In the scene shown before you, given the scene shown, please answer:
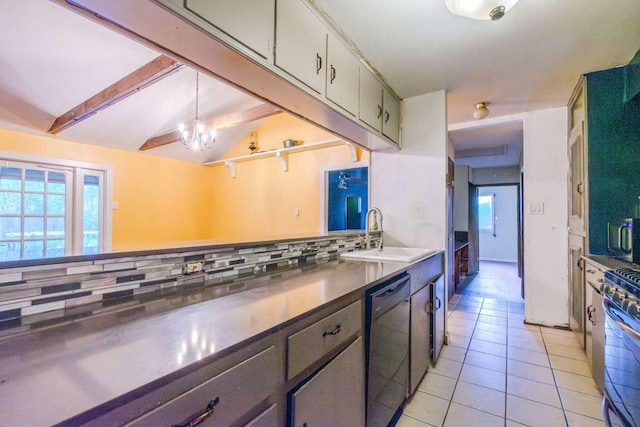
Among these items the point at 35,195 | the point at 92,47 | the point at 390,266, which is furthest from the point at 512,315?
the point at 35,195

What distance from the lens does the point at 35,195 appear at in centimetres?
384

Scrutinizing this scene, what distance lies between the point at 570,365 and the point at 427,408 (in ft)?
4.39

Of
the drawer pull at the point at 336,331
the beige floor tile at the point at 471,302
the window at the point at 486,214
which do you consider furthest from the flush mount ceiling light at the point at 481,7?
the window at the point at 486,214

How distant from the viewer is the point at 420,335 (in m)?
1.87

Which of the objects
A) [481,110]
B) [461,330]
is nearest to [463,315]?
[461,330]

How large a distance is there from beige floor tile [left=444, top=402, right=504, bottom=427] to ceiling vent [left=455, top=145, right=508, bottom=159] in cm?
384

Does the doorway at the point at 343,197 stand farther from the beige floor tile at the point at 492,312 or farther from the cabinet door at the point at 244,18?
the cabinet door at the point at 244,18

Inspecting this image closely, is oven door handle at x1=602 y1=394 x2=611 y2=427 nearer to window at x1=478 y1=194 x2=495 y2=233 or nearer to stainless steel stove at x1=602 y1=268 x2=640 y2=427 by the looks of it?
A: stainless steel stove at x1=602 y1=268 x2=640 y2=427

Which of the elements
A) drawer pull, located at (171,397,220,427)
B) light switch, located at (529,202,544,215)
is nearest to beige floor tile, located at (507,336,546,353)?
light switch, located at (529,202,544,215)

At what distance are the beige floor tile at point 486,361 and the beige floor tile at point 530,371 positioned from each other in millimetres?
43

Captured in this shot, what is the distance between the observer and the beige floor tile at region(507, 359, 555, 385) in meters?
2.02

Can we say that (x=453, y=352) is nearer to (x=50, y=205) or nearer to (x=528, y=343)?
(x=528, y=343)

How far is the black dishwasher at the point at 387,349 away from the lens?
1.25 meters

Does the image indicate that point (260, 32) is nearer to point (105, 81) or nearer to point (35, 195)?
point (105, 81)
